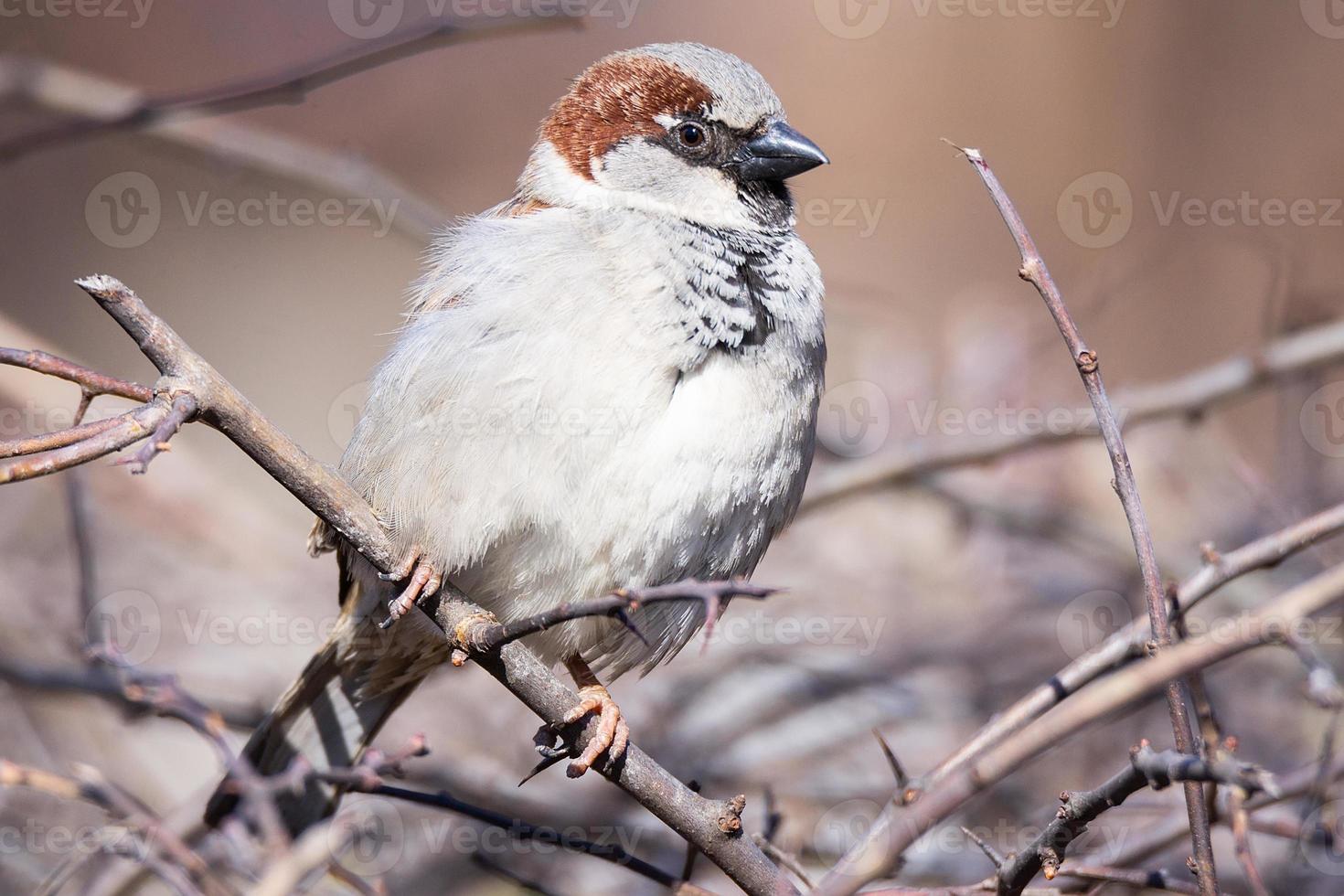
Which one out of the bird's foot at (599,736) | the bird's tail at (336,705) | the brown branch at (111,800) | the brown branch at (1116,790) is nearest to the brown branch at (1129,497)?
the brown branch at (1116,790)

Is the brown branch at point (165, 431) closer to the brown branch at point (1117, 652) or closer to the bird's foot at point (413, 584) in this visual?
the bird's foot at point (413, 584)

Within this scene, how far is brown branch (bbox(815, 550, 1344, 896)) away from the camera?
3.26 feet

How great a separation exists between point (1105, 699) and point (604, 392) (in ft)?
4.15

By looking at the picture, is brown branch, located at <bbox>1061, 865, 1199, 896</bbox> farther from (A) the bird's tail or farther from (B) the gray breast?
(A) the bird's tail

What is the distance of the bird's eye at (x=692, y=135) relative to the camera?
259cm

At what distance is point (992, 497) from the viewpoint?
3.93 meters

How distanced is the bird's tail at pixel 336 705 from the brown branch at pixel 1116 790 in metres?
1.42

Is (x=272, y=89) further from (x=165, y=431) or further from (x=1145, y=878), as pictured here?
(x=1145, y=878)

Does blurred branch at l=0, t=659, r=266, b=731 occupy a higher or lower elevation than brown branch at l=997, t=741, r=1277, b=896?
lower

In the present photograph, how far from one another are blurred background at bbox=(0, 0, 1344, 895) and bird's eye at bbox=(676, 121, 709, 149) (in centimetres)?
55

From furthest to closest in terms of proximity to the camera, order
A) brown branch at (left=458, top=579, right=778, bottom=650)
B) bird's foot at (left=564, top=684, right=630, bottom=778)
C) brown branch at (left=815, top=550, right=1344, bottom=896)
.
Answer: bird's foot at (left=564, top=684, right=630, bottom=778)
brown branch at (left=458, top=579, right=778, bottom=650)
brown branch at (left=815, top=550, right=1344, bottom=896)

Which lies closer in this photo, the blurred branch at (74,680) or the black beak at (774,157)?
the black beak at (774,157)

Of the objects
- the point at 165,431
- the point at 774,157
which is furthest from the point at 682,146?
the point at 165,431

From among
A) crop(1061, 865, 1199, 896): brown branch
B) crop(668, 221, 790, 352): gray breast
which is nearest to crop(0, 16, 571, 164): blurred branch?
crop(668, 221, 790, 352): gray breast
